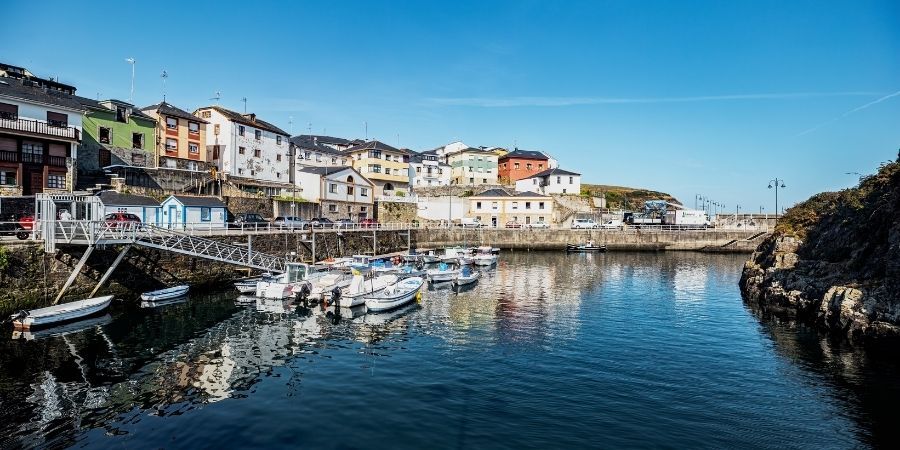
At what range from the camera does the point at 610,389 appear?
20.0 meters

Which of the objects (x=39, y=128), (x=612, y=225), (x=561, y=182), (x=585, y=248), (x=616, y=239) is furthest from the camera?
(x=561, y=182)

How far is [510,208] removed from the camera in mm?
97438

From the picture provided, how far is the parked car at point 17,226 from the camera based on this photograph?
29.8 metres

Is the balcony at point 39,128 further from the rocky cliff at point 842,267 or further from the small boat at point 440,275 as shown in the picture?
the rocky cliff at point 842,267

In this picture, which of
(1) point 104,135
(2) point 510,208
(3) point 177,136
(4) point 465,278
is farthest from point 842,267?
(3) point 177,136

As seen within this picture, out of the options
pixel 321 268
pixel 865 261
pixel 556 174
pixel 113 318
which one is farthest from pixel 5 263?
pixel 556 174

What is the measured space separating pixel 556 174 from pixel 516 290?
6576cm

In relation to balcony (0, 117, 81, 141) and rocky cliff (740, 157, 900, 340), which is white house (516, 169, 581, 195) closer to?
rocky cliff (740, 157, 900, 340)

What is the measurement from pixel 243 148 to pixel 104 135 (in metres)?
18.4

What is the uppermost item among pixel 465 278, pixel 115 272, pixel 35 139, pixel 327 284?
pixel 35 139

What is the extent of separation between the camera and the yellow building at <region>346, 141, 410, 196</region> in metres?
95.2

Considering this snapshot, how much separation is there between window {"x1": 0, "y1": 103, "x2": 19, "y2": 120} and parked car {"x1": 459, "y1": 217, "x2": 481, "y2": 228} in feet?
196

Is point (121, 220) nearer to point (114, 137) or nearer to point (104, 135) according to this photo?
point (104, 135)

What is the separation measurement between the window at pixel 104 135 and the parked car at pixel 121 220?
22.9 meters
